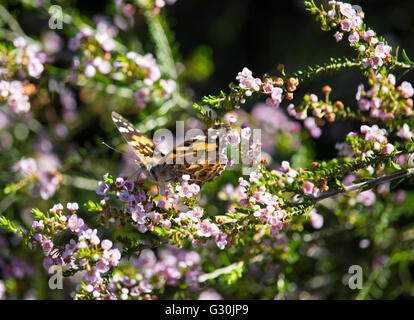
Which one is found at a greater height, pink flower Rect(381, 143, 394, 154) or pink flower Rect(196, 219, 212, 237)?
pink flower Rect(381, 143, 394, 154)

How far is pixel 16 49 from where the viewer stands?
3.31 m

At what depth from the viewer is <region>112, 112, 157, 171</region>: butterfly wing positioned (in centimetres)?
277

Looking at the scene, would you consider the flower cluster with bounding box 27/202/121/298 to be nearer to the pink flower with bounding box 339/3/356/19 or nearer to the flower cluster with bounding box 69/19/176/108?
the flower cluster with bounding box 69/19/176/108

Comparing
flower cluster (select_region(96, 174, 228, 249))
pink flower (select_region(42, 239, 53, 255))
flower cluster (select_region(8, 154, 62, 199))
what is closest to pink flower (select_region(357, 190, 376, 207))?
flower cluster (select_region(96, 174, 228, 249))

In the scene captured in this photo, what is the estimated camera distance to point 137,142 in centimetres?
290

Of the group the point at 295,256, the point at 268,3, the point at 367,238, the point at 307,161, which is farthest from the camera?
the point at 268,3

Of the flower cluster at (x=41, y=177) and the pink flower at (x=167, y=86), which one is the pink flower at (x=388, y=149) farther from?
the flower cluster at (x=41, y=177)

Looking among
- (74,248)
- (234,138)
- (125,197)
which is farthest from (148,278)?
(234,138)

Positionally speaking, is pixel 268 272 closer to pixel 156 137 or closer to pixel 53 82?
pixel 156 137

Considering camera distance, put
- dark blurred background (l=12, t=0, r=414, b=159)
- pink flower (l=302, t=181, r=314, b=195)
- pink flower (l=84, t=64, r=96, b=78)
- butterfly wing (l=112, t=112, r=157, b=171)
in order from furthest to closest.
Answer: dark blurred background (l=12, t=0, r=414, b=159) → pink flower (l=84, t=64, r=96, b=78) → butterfly wing (l=112, t=112, r=157, b=171) → pink flower (l=302, t=181, r=314, b=195)

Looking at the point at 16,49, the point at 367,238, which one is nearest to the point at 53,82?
the point at 16,49

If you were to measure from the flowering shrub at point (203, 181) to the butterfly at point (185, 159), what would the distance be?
3cm

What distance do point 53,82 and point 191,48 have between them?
389 cm

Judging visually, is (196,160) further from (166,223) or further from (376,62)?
(376,62)
